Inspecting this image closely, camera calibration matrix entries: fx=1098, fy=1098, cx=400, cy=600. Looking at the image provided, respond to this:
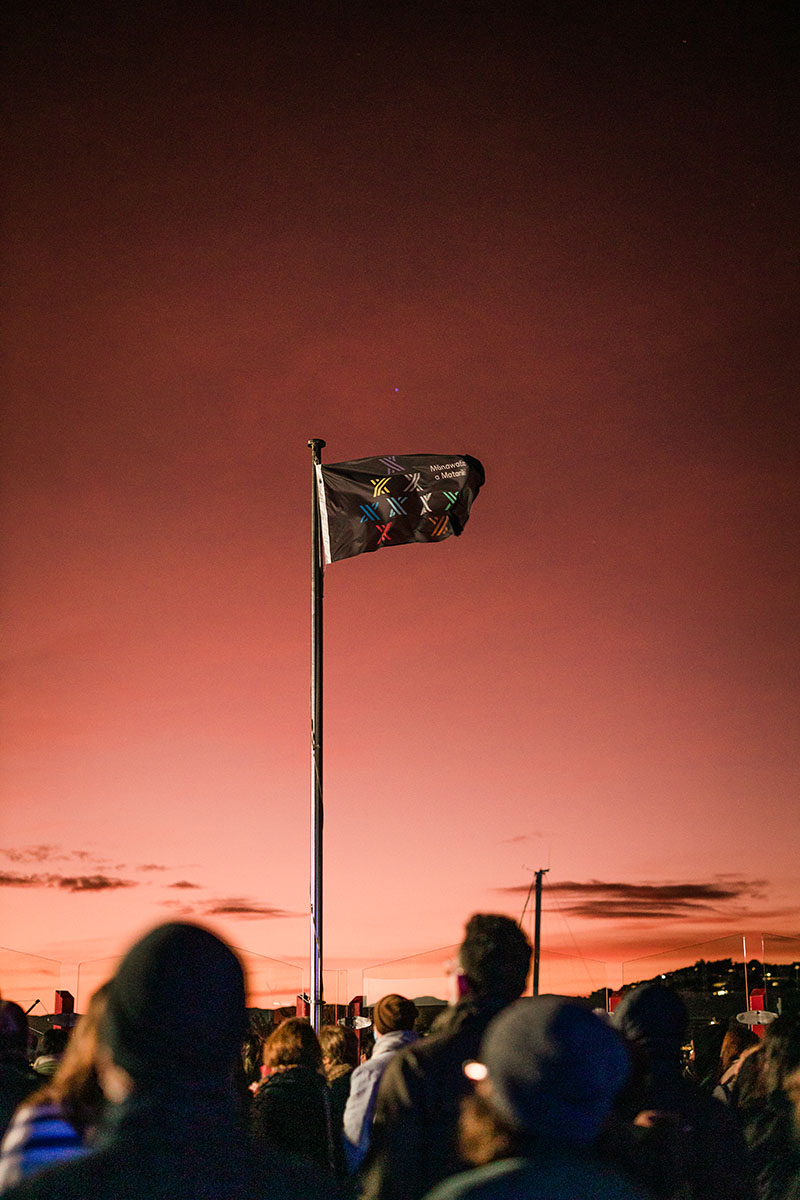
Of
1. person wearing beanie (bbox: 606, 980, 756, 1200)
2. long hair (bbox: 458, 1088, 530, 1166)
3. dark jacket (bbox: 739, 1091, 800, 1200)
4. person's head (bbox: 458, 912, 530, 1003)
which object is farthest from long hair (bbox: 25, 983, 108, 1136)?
dark jacket (bbox: 739, 1091, 800, 1200)

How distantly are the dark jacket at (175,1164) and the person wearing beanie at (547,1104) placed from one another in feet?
1.07

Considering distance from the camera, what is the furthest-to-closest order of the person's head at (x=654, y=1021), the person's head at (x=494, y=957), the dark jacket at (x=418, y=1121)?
1. the person's head at (x=654, y=1021)
2. the person's head at (x=494, y=957)
3. the dark jacket at (x=418, y=1121)

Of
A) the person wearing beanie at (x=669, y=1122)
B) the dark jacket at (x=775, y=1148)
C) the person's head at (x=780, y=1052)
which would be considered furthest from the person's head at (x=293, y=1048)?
the person's head at (x=780, y=1052)

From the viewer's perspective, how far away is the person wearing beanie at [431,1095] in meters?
3.51

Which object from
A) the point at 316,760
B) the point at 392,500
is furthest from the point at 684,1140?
the point at 392,500

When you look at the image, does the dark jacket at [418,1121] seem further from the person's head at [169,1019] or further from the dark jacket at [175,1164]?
the person's head at [169,1019]

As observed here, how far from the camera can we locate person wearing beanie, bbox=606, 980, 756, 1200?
3.29m

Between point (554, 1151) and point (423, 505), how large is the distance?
11.0m

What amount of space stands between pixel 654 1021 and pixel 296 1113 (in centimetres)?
181

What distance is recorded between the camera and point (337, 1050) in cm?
731

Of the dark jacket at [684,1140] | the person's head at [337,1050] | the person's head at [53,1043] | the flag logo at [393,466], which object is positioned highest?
the flag logo at [393,466]

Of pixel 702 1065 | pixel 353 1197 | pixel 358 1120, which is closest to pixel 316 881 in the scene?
pixel 702 1065

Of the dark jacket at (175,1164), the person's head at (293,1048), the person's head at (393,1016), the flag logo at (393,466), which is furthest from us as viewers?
the flag logo at (393,466)

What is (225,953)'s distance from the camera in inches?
89.1
